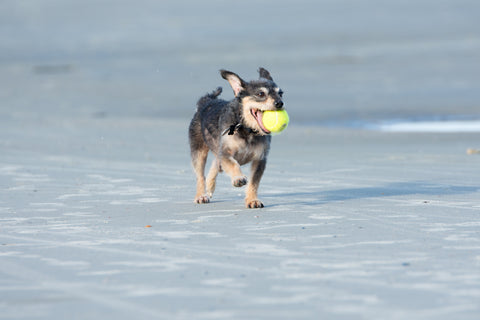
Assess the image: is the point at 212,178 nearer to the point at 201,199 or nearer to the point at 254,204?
the point at 201,199

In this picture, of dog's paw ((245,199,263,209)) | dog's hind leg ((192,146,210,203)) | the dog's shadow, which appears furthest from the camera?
dog's hind leg ((192,146,210,203))

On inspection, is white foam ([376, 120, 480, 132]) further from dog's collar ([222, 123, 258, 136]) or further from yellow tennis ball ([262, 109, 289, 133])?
yellow tennis ball ([262, 109, 289, 133])

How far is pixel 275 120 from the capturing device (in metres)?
8.29

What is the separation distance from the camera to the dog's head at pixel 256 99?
839 centimetres

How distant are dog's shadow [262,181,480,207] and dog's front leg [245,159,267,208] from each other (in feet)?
0.75

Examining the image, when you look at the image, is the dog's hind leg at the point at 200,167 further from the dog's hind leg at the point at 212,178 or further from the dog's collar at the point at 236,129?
the dog's collar at the point at 236,129

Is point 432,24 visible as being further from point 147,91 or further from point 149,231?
point 149,231

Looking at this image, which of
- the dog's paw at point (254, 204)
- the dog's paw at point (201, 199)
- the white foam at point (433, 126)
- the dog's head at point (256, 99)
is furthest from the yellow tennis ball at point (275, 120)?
the white foam at point (433, 126)

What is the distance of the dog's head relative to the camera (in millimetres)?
8391

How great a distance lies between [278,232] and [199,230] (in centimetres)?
67

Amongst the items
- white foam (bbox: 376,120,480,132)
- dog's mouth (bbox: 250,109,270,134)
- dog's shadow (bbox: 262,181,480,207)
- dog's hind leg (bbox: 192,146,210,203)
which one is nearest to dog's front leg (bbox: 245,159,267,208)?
dog's shadow (bbox: 262,181,480,207)

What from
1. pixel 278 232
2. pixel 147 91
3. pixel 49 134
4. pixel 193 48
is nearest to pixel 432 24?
pixel 193 48

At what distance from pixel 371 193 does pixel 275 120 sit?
1621 mm

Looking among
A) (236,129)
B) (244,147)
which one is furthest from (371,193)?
(236,129)
